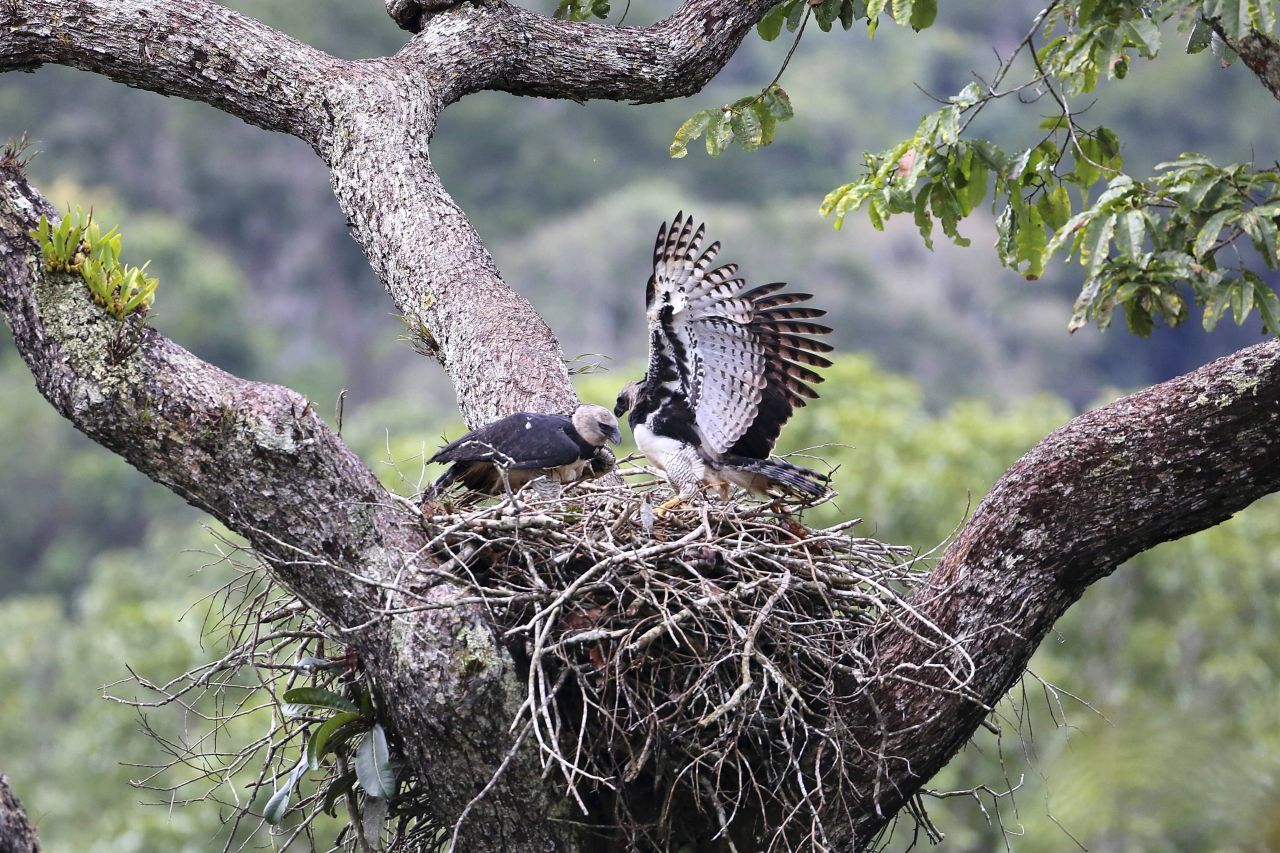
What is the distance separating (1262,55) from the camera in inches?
175

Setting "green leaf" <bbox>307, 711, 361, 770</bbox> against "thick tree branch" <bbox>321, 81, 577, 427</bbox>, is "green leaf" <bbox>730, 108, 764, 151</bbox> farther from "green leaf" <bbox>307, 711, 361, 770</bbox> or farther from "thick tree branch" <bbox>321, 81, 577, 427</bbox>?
"green leaf" <bbox>307, 711, 361, 770</bbox>

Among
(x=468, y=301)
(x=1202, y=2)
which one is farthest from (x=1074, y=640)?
(x=1202, y=2)

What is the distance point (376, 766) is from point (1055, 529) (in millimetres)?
2225

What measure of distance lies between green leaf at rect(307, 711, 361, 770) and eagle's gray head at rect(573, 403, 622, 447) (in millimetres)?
1899

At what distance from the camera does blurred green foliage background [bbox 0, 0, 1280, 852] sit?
20391mm

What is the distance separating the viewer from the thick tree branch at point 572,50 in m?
7.02

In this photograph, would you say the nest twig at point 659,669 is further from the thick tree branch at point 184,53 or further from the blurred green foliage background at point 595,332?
the blurred green foliage background at point 595,332

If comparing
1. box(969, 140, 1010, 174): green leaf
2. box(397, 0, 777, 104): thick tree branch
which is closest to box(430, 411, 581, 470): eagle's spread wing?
box(397, 0, 777, 104): thick tree branch

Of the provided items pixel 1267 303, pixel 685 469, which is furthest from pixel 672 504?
pixel 1267 303

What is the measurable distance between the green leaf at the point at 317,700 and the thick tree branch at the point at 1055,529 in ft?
5.47

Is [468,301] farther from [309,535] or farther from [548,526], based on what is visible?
[309,535]

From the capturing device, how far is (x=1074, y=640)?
20781 mm

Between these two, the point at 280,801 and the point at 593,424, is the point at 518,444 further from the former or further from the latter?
the point at 280,801

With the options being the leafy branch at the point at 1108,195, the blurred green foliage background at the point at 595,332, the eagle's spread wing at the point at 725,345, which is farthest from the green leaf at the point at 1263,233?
the blurred green foliage background at the point at 595,332
